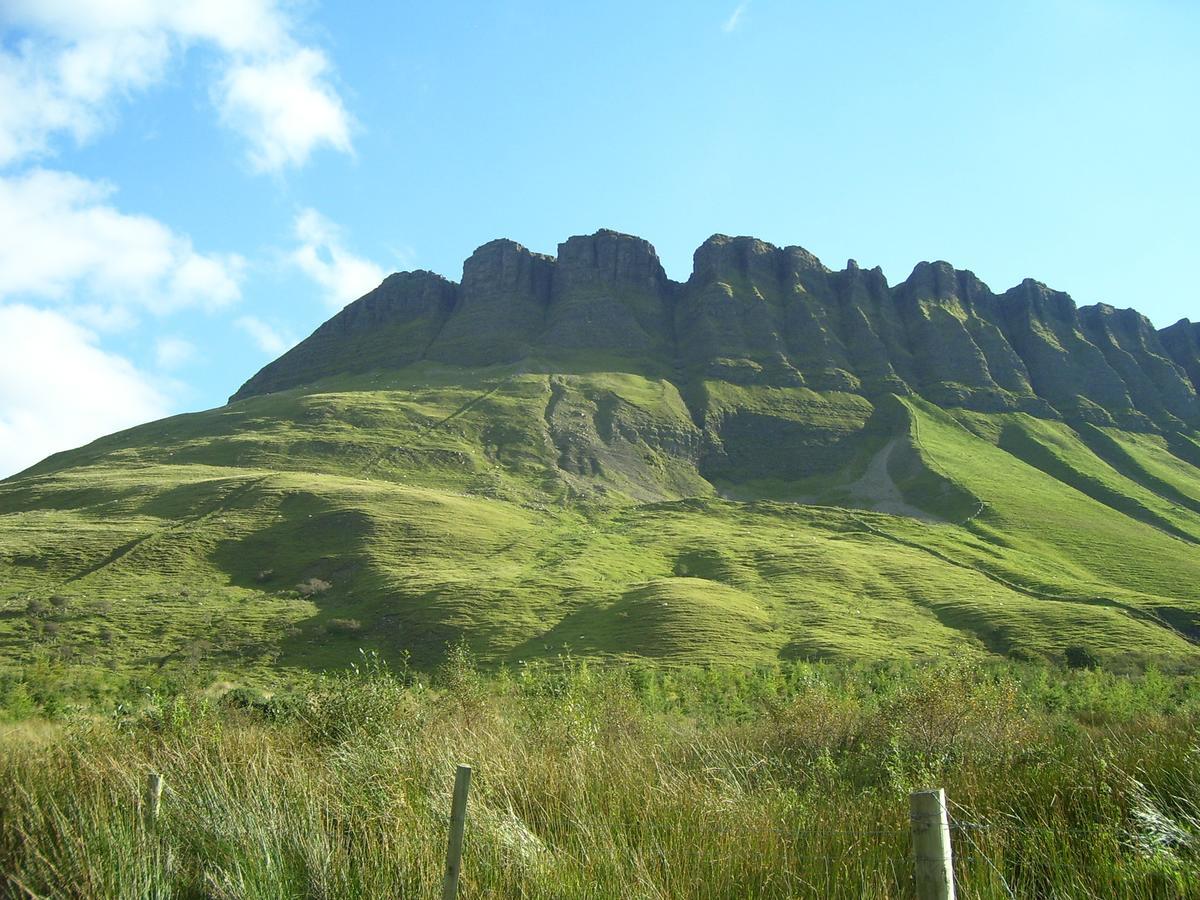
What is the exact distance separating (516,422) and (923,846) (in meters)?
162

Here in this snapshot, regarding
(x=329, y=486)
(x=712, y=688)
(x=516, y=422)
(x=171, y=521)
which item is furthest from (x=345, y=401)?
(x=712, y=688)

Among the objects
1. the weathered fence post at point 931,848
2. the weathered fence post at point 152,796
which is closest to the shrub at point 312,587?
the weathered fence post at point 152,796

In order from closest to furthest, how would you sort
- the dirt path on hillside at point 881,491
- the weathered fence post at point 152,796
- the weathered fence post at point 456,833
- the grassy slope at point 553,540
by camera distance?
the weathered fence post at point 456,833 → the weathered fence post at point 152,796 → the grassy slope at point 553,540 → the dirt path on hillside at point 881,491

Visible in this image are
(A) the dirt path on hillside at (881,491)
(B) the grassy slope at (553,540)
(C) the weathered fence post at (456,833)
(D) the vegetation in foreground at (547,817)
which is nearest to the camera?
(C) the weathered fence post at (456,833)

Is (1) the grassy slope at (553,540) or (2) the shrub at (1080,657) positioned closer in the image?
(2) the shrub at (1080,657)

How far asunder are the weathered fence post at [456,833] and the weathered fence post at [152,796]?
4.77 m

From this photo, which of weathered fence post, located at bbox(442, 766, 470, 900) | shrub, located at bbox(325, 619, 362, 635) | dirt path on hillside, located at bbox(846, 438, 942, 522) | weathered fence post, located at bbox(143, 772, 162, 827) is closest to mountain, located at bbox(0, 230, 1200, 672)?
shrub, located at bbox(325, 619, 362, 635)

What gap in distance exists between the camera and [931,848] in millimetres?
6168

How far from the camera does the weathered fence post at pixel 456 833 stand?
26.8 ft

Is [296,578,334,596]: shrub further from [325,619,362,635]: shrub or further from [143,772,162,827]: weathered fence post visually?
[143,772,162,827]: weathered fence post

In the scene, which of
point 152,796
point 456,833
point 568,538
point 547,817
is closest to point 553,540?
point 568,538

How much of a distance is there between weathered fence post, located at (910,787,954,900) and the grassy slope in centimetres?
6124

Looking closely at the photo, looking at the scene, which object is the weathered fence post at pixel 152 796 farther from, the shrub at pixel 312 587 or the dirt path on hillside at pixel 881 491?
the dirt path on hillside at pixel 881 491

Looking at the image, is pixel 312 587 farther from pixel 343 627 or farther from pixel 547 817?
pixel 547 817
